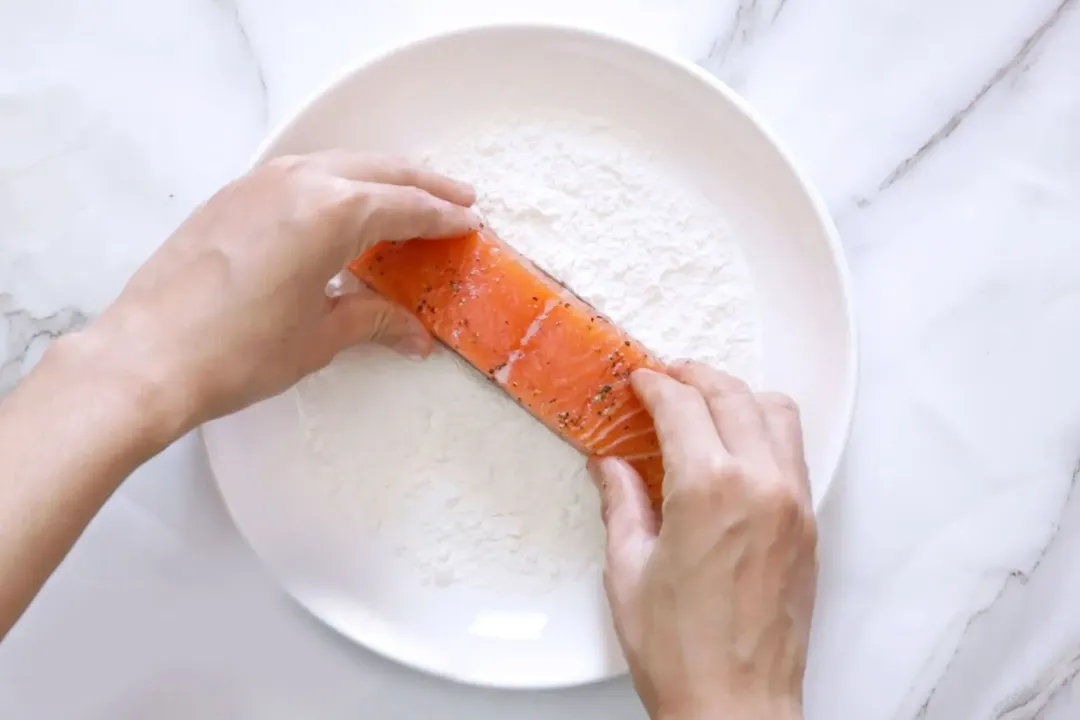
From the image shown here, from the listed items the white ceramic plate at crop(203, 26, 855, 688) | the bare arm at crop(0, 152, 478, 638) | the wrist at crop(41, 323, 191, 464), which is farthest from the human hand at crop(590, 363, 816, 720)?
the wrist at crop(41, 323, 191, 464)

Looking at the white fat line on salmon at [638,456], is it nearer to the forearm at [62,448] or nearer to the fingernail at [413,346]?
the fingernail at [413,346]

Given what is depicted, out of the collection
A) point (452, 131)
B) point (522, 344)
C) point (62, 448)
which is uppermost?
point (452, 131)

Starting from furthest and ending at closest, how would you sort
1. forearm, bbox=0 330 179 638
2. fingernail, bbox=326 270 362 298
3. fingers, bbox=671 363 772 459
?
fingernail, bbox=326 270 362 298 → fingers, bbox=671 363 772 459 → forearm, bbox=0 330 179 638

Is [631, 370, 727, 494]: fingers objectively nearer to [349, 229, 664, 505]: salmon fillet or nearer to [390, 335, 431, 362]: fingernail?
[349, 229, 664, 505]: salmon fillet

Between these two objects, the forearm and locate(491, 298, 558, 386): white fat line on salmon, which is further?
locate(491, 298, 558, 386): white fat line on salmon

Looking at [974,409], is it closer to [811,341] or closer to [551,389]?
[811,341]

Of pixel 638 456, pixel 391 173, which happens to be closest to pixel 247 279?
pixel 391 173

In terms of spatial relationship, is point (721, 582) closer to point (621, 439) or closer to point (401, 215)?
point (621, 439)

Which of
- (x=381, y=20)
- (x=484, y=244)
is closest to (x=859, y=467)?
(x=484, y=244)
